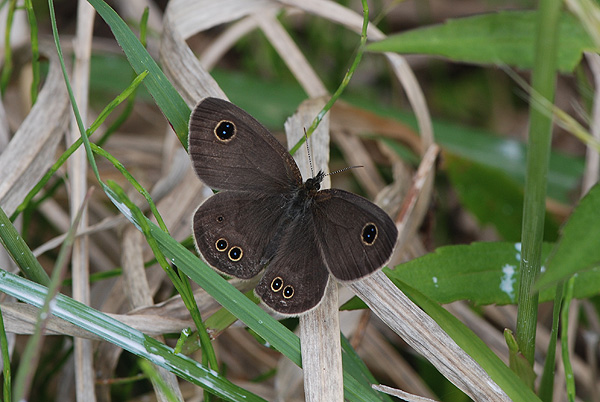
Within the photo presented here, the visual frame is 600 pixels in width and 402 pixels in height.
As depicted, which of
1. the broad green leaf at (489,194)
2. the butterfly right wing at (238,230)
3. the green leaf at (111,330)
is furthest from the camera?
the broad green leaf at (489,194)

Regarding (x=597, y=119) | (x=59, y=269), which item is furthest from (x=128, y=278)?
(x=597, y=119)

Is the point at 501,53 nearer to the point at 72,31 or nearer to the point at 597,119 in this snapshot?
the point at 597,119

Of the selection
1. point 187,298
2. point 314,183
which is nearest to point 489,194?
point 314,183

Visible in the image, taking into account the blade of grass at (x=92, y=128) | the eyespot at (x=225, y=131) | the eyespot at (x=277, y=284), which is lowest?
the eyespot at (x=277, y=284)

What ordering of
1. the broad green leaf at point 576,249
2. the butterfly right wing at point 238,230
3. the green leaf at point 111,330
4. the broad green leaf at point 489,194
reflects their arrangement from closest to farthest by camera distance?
the broad green leaf at point 576,249
the green leaf at point 111,330
the butterfly right wing at point 238,230
the broad green leaf at point 489,194

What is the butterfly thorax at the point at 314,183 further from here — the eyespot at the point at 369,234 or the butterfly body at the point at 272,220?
the eyespot at the point at 369,234

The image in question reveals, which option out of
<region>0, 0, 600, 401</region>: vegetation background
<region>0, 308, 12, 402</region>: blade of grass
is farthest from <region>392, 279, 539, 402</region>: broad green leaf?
<region>0, 308, 12, 402</region>: blade of grass

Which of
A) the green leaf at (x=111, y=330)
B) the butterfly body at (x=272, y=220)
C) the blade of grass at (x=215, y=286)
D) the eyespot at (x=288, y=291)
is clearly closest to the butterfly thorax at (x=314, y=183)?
the butterfly body at (x=272, y=220)
